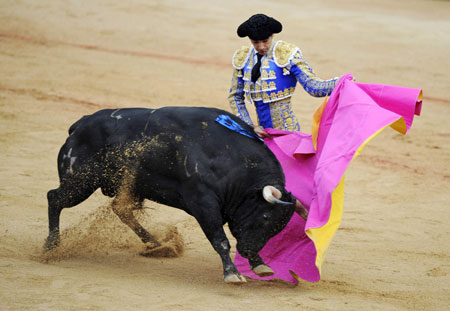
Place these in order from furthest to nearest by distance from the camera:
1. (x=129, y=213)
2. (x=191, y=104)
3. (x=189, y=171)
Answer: (x=191, y=104) < (x=129, y=213) < (x=189, y=171)

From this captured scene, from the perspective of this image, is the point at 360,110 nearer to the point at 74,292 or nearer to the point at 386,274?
the point at 386,274

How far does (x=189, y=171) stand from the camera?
13.1ft

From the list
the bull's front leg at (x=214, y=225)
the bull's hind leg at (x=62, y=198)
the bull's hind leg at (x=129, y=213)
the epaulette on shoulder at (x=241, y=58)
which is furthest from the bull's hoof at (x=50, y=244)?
the epaulette on shoulder at (x=241, y=58)

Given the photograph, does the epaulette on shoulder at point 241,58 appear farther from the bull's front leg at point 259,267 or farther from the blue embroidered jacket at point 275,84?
the bull's front leg at point 259,267

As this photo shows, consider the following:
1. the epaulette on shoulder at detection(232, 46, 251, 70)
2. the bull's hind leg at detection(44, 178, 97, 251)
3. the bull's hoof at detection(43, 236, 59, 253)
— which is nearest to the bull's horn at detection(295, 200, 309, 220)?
the epaulette on shoulder at detection(232, 46, 251, 70)

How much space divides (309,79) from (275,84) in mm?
226

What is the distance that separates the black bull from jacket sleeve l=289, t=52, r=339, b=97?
1.48 feet

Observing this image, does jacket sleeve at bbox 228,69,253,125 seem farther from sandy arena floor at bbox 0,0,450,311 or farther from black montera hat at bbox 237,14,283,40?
sandy arena floor at bbox 0,0,450,311

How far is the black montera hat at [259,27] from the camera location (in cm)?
412

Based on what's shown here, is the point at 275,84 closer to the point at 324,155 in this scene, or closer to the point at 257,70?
the point at 257,70

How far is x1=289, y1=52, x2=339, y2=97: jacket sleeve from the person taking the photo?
4227 millimetres

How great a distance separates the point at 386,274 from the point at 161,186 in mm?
1504

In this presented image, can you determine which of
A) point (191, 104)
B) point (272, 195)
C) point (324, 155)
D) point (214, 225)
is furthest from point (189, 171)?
point (191, 104)

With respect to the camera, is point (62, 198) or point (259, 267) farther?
point (62, 198)
